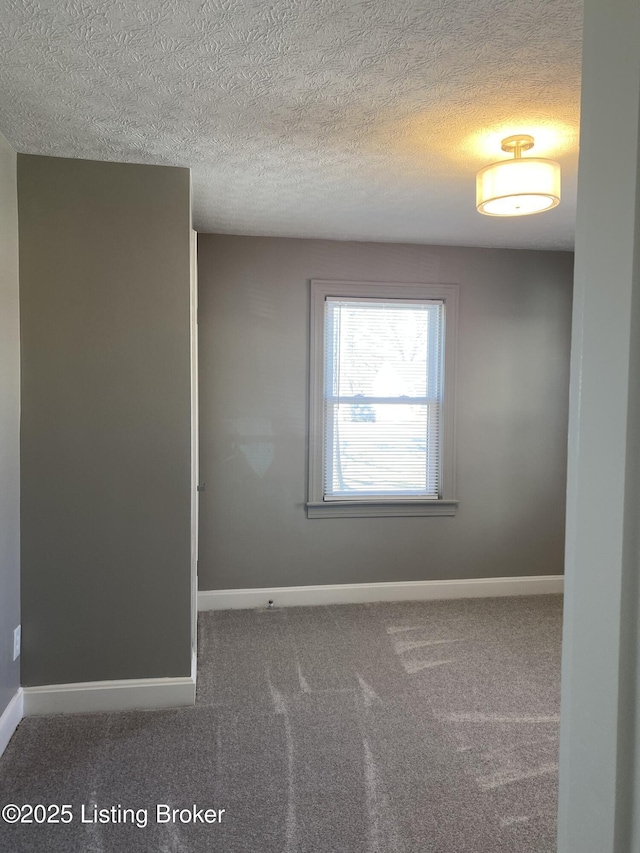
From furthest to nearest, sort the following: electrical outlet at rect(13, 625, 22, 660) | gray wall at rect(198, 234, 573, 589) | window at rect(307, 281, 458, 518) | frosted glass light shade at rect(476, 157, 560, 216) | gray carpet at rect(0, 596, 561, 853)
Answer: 1. window at rect(307, 281, 458, 518)
2. gray wall at rect(198, 234, 573, 589)
3. electrical outlet at rect(13, 625, 22, 660)
4. frosted glass light shade at rect(476, 157, 560, 216)
5. gray carpet at rect(0, 596, 561, 853)

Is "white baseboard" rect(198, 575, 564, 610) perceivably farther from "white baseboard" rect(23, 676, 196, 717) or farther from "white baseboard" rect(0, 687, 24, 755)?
"white baseboard" rect(0, 687, 24, 755)

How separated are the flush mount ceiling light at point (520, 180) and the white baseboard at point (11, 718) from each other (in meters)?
2.93

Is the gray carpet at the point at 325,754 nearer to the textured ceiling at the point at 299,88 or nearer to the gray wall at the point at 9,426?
the gray wall at the point at 9,426

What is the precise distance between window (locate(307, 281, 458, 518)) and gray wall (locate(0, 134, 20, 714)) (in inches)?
78.6

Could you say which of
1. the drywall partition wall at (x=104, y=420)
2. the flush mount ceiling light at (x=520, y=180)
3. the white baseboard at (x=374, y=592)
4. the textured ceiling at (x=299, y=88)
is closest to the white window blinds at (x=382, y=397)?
the white baseboard at (x=374, y=592)

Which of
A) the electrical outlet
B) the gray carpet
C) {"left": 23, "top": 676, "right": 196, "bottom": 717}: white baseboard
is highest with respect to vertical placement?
the electrical outlet

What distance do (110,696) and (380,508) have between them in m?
2.16

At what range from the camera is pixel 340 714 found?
2785 mm

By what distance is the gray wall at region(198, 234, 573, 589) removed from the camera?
4.13m

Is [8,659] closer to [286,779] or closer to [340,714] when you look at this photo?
[286,779]

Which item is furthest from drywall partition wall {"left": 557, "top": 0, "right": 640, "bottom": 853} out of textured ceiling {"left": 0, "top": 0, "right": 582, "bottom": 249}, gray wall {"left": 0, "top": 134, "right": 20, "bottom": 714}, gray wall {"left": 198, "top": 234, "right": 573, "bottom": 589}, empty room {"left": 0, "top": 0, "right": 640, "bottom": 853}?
gray wall {"left": 198, "top": 234, "right": 573, "bottom": 589}

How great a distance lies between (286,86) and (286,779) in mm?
2487

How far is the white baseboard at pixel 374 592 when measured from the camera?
4.14m

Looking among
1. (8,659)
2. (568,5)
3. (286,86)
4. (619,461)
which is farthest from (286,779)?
(568,5)
